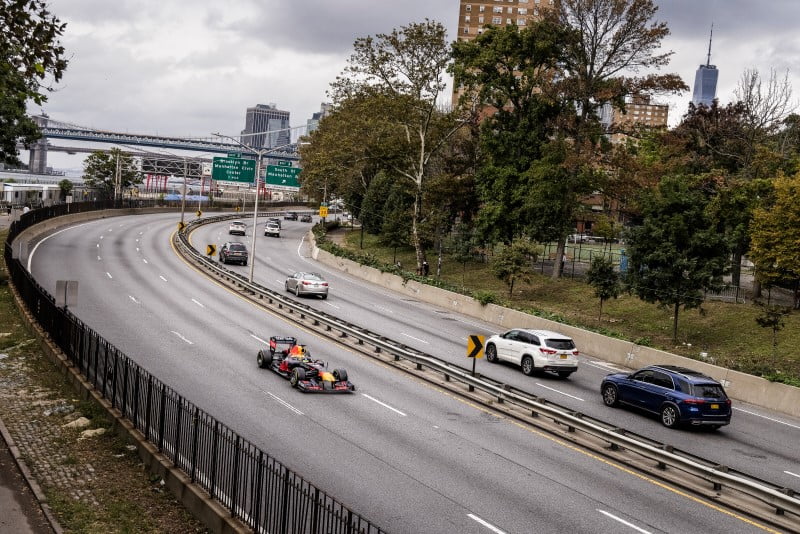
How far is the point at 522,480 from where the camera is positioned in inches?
651

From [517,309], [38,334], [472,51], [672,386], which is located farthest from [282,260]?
[672,386]

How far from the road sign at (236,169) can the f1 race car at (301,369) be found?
33.6m

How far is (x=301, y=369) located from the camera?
2353cm

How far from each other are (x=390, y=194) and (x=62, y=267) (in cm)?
3785

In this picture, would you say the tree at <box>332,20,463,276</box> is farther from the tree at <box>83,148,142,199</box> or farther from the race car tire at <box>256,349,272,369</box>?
the tree at <box>83,148,142,199</box>

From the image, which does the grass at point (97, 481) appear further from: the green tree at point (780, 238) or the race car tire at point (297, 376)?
the green tree at point (780, 238)

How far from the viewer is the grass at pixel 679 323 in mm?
34338

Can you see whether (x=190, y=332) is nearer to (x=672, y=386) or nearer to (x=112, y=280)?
(x=112, y=280)

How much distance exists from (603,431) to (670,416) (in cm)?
462

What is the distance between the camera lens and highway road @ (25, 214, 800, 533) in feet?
48.6

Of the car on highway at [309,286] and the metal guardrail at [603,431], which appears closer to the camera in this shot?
the metal guardrail at [603,431]

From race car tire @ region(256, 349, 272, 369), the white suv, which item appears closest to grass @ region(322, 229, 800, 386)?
the white suv

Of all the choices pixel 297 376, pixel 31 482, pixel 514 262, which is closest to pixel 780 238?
pixel 514 262

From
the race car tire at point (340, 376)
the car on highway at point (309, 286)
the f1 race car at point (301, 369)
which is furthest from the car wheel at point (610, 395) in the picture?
the car on highway at point (309, 286)
